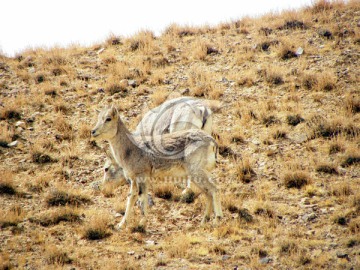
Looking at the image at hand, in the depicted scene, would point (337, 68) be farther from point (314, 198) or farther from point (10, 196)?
point (10, 196)

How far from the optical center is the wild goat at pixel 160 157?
30.7ft

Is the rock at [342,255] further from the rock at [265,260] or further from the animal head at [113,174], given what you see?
the animal head at [113,174]

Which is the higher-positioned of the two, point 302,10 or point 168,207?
point 302,10

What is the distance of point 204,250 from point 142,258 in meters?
1.26

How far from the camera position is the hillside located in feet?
27.3

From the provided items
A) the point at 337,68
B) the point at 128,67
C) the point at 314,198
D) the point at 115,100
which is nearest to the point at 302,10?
the point at 337,68

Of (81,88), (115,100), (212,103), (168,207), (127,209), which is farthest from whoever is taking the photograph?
(81,88)

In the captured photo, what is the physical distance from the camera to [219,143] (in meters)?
13.3

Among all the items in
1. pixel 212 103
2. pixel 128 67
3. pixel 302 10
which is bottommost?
pixel 212 103

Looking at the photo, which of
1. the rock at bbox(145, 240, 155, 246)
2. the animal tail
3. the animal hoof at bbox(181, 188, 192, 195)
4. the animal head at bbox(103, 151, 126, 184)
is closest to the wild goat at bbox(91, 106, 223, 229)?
the rock at bbox(145, 240, 155, 246)

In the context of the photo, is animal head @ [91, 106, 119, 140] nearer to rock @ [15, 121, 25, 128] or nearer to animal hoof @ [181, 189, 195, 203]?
animal hoof @ [181, 189, 195, 203]

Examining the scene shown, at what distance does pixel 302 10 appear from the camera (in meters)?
22.1

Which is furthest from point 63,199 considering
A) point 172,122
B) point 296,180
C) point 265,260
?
point 296,180

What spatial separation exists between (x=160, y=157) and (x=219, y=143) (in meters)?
4.04
